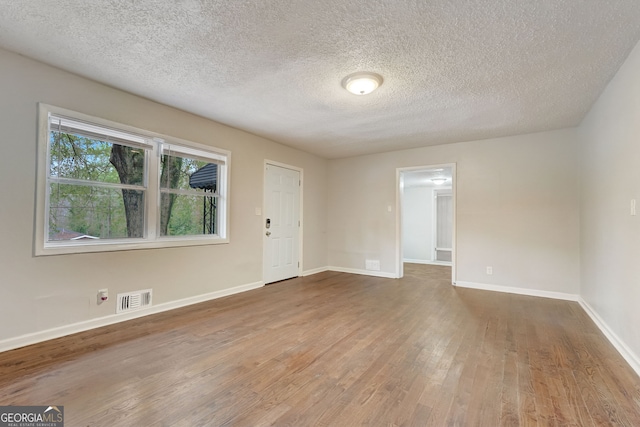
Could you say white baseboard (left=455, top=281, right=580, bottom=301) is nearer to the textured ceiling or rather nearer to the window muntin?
the textured ceiling

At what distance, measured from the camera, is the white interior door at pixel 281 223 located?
4.73 metres

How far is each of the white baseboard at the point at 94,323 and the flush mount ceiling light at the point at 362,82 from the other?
10.2 feet

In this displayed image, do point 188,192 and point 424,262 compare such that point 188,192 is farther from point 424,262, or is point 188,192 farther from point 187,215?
point 424,262

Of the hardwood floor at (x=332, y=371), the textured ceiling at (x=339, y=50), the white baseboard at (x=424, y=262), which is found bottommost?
the white baseboard at (x=424, y=262)

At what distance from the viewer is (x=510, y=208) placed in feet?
14.2

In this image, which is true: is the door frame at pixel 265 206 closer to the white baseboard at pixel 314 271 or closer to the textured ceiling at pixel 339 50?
the white baseboard at pixel 314 271

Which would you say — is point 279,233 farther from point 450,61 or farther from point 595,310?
point 595,310

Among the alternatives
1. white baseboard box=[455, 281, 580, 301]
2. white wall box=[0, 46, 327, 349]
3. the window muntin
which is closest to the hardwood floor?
white wall box=[0, 46, 327, 349]

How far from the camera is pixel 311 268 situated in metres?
5.69

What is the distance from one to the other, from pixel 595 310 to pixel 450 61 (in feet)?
10.4

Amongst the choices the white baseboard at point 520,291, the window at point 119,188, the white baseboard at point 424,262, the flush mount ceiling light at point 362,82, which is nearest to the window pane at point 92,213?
the window at point 119,188

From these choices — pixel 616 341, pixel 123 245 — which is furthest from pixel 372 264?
pixel 123 245

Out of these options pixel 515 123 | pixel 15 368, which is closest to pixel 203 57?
pixel 15 368

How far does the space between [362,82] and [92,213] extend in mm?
2994
